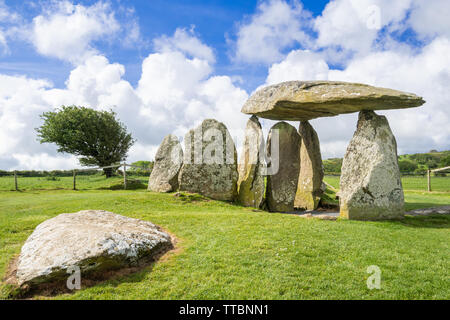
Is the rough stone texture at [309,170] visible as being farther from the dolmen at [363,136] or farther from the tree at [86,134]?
the tree at [86,134]

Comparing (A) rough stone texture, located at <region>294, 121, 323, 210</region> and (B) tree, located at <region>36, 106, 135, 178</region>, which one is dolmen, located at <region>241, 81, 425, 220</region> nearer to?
(A) rough stone texture, located at <region>294, 121, 323, 210</region>

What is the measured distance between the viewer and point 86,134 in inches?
1227

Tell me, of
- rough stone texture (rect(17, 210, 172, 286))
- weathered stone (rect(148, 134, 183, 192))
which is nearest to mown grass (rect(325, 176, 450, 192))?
weathered stone (rect(148, 134, 183, 192))

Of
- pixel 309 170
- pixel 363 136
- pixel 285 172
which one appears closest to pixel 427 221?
pixel 363 136

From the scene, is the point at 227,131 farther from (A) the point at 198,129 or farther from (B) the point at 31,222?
(B) the point at 31,222

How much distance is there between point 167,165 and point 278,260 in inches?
462

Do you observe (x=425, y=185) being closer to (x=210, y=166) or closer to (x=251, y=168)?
(x=251, y=168)

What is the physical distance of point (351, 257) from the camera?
22.8 ft

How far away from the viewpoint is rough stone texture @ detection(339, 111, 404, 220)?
11.7 metres

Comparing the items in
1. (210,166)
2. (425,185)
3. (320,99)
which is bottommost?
(425,185)
